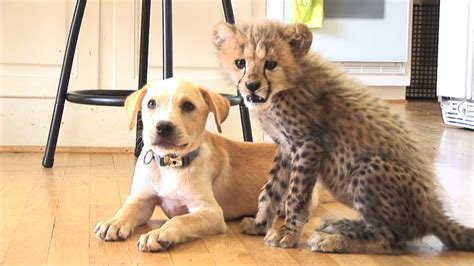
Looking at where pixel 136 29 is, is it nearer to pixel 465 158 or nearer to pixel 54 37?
pixel 54 37

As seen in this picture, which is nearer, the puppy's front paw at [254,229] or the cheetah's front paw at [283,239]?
the cheetah's front paw at [283,239]

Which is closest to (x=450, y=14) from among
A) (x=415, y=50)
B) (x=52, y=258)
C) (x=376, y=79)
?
(x=376, y=79)

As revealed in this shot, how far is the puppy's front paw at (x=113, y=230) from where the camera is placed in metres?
1.55

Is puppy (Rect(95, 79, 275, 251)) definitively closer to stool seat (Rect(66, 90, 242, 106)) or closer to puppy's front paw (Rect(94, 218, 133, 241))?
puppy's front paw (Rect(94, 218, 133, 241))

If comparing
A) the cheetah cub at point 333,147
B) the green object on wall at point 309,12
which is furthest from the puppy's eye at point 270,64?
the green object on wall at point 309,12

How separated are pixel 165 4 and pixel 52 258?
1.08 metres

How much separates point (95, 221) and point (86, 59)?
1416 millimetres

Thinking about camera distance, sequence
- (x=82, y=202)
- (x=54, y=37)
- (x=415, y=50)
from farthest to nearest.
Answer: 1. (x=415, y=50)
2. (x=54, y=37)
3. (x=82, y=202)

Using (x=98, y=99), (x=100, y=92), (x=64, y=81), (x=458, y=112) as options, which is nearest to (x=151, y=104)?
(x=98, y=99)

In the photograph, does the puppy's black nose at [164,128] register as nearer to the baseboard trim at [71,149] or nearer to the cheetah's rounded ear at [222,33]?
the cheetah's rounded ear at [222,33]

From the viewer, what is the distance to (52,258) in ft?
4.57

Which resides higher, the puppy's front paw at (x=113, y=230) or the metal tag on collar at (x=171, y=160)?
the metal tag on collar at (x=171, y=160)

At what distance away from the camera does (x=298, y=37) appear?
157 cm

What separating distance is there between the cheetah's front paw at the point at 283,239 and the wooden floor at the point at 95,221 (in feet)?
0.06
